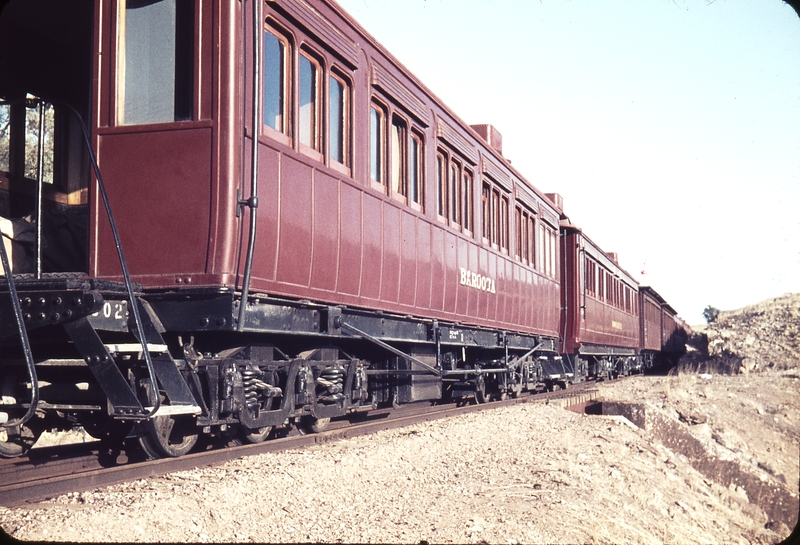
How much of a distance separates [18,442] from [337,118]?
3.72m

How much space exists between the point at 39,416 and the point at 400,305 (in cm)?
368

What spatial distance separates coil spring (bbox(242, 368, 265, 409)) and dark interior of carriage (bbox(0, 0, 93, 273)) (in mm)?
1521

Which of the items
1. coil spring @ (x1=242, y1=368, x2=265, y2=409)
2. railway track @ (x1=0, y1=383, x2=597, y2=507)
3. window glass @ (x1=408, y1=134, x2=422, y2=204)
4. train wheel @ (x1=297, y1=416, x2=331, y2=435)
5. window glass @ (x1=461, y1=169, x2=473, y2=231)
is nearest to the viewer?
railway track @ (x1=0, y1=383, x2=597, y2=507)

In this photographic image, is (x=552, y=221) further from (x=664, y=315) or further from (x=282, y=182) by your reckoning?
(x=664, y=315)

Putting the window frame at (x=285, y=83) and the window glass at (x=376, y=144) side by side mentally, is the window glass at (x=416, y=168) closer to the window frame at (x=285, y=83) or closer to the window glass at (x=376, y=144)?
the window glass at (x=376, y=144)

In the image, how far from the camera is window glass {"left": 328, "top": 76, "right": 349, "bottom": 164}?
6.92 m

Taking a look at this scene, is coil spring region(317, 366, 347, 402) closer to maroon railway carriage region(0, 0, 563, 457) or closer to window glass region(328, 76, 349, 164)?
maroon railway carriage region(0, 0, 563, 457)

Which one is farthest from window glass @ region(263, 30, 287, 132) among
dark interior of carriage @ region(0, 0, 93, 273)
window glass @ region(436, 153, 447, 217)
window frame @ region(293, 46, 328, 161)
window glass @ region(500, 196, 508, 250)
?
window glass @ region(500, 196, 508, 250)

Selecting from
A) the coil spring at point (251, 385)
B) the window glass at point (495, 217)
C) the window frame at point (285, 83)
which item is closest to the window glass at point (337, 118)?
the window frame at point (285, 83)

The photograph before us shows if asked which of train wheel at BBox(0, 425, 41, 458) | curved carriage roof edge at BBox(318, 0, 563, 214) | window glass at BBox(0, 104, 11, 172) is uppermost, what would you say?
curved carriage roof edge at BBox(318, 0, 563, 214)

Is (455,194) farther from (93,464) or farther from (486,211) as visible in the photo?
(93,464)

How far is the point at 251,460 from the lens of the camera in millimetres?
6016

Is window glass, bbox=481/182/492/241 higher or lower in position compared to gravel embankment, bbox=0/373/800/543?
higher

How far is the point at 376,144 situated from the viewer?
7828 mm
